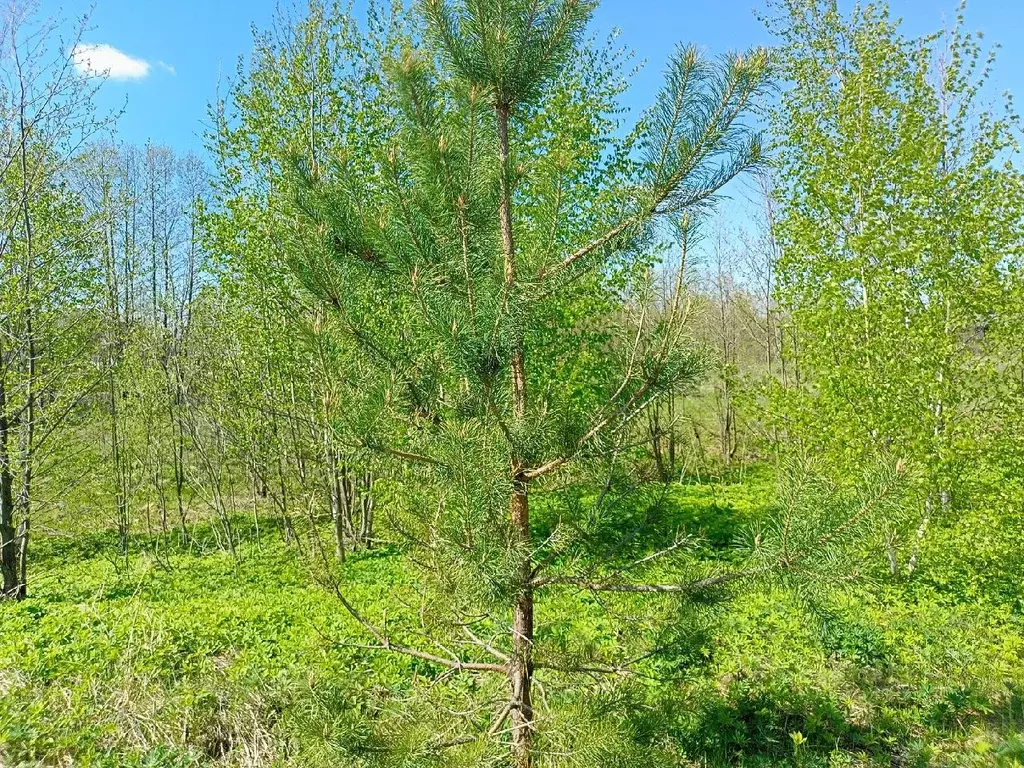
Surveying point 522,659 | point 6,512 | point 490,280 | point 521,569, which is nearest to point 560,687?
point 522,659

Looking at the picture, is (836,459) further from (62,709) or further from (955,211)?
(62,709)

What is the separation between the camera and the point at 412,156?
256cm

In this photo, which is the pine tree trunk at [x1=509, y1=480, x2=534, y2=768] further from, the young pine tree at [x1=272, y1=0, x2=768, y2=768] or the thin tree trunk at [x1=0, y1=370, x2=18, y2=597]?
the thin tree trunk at [x1=0, y1=370, x2=18, y2=597]

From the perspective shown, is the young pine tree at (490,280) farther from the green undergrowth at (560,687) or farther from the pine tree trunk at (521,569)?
the green undergrowth at (560,687)

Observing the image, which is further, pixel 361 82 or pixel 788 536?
pixel 361 82

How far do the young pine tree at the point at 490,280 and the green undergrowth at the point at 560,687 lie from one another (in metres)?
0.39

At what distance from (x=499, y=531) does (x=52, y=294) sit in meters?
8.73

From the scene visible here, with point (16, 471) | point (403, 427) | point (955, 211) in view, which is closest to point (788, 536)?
point (403, 427)

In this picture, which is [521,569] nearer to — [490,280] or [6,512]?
[490,280]

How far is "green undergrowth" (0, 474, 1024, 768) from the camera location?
8.85ft

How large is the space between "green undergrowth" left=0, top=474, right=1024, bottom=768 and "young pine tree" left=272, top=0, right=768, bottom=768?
0.39 metres

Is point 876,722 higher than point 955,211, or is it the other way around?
point 955,211

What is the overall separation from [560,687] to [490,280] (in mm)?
1911

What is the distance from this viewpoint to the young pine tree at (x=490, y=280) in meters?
2.34
